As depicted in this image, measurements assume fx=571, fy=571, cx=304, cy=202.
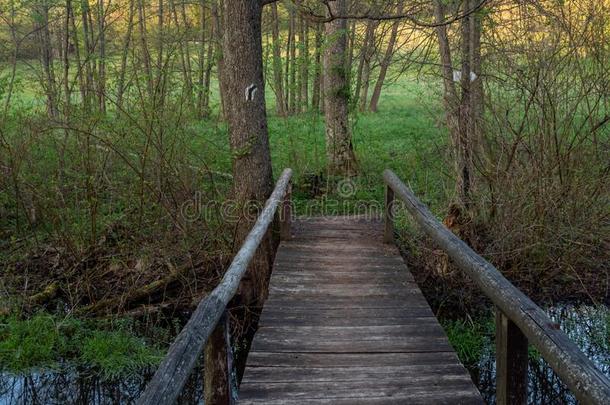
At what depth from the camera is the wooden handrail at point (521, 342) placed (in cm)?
194

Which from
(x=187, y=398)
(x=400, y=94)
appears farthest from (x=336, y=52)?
(x=400, y=94)

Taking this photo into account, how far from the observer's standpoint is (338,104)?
11.5 metres

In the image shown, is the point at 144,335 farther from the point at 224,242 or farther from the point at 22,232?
the point at 22,232

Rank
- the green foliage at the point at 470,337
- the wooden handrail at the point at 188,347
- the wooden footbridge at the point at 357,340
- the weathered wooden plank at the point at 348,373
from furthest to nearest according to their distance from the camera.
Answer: the green foliage at the point at 470,337 < the weathered wooden plank at the point at 348,373 < the wooden footbridge at the point at 357,340 < the wooden handrail at the point at 188,347

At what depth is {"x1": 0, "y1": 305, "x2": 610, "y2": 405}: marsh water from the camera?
5.66m

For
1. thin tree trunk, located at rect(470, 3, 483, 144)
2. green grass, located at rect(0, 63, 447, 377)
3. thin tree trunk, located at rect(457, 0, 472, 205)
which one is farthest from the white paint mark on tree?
thin tree trunk, located at rect(470, 3, 483, 144)

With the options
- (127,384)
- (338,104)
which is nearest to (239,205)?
(127,384)

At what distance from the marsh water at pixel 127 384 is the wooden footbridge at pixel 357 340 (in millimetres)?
1430

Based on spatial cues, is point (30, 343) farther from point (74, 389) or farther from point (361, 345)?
point (361, 345)

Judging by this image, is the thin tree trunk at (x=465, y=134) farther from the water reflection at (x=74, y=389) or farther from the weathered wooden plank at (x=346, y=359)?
the water reflection at (x=74, y=389)

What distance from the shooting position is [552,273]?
22.8ft

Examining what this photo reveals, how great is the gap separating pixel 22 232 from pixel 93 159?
Result: 1690 millimetres

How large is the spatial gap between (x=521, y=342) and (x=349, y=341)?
1.65 meters

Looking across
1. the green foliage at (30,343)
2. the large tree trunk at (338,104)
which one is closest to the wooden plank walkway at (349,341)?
the green foliage at (30,343)
